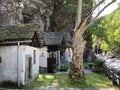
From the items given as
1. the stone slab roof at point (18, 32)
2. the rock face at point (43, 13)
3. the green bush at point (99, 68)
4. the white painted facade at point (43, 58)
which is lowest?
the green bush at point (99, 68)

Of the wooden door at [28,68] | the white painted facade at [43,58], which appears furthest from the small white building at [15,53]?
the white painted facade at [43,58]

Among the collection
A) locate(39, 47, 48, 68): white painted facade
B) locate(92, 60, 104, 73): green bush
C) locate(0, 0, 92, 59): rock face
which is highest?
locate(0, 0, 92, 59): rock face

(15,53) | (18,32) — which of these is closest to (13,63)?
(15,53)

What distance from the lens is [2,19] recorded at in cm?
3516

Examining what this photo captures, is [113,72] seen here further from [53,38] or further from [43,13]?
[43,13]

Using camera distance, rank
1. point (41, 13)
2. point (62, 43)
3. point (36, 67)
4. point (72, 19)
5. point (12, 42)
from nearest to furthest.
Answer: point (12, 42) → point (36, 67) → point (62, 43) → point (41, 13) → point (72, 19)

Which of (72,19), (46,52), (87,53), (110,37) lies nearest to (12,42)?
(46,52)

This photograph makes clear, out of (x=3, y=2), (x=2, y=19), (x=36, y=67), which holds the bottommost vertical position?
(x=36, y=67)

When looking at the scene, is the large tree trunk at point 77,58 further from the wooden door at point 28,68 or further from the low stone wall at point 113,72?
the wooden door at point 28,68

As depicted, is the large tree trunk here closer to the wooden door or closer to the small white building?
the wooden door

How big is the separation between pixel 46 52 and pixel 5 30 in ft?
42.3

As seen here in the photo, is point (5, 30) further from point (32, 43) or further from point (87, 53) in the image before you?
point (87, 53)

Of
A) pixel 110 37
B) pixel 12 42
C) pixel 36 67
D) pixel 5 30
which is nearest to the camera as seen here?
pixel 12 42

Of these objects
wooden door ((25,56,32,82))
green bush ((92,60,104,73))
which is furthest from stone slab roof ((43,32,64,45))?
wooden door ((25,56,32,82))
